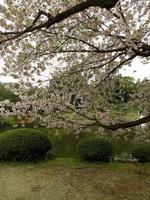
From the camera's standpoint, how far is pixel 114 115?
10.2 metres

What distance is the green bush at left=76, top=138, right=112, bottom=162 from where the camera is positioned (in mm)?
13312

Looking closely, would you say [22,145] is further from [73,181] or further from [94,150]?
[94,150]

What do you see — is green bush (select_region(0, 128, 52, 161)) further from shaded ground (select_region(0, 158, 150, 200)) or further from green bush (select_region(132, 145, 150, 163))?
green bush (select_region(132, 145, 150, 163))

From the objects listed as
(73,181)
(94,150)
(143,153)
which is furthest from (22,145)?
A: (143,153)

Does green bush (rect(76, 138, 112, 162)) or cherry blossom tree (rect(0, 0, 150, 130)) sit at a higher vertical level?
cherry blossom tree (rect(0, 0, 150, 130))

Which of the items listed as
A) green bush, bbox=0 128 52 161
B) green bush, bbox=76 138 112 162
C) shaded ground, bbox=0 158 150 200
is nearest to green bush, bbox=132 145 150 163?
shaded ground, bbox=0 158 150 200

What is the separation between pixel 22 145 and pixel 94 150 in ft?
7.56

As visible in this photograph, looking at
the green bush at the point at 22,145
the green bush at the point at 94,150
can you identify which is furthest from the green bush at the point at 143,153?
the green bush at the point at 22,145

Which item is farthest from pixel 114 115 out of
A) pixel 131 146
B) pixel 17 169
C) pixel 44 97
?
pixel 131 146

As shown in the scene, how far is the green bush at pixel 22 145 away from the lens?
12.8 m

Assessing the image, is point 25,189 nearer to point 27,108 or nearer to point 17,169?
point 17,169

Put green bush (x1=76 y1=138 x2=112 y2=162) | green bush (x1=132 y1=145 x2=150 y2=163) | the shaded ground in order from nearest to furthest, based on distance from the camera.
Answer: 1. the shaded ground
2. green bush (x1=76 y1=138 x2=112 y2=162)
3. green bush (x1=132 y1=145 x2=150 y2=163)

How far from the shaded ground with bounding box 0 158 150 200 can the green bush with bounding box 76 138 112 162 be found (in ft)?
1.01

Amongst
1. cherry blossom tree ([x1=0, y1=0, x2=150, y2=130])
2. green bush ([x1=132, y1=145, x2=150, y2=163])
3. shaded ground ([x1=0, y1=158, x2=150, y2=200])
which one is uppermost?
cherry blossom tree ([x1=0, y1=0, x2=150, y2=130])
